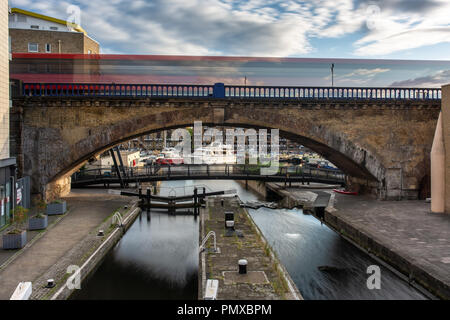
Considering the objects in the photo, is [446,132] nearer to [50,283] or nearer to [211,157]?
[50,283]

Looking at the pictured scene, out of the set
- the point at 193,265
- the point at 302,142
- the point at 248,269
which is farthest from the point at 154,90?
the point at 248,269

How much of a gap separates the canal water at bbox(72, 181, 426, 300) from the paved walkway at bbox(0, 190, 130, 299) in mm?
1235

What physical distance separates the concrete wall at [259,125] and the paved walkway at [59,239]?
2405 mm

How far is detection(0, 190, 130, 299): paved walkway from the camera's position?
27.5ft

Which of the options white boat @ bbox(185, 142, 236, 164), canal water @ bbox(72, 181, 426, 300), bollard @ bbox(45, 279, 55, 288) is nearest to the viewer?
bollard @ bbox(45, 279, 55, 288)

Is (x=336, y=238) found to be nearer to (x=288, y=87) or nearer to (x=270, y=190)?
(x=288, y=87)

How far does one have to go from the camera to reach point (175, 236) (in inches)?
628

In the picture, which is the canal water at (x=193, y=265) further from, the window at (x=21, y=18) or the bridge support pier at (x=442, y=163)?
the window at (x=21, y=18)

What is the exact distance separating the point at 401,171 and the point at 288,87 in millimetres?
7511

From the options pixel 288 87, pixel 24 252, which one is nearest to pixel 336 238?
pixel 288 87

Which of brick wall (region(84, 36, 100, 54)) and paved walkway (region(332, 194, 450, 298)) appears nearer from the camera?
paved walkway (region(332, 194, 450, 298))

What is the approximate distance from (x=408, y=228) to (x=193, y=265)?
800cm

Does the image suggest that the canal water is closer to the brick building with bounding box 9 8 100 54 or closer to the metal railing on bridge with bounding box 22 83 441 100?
the metal railing on bridge with bounding box 22 83 441 100

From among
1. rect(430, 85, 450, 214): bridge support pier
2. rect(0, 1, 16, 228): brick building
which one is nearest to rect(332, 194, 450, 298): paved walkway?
rect(430, 85, 450, 214): bridge support pier
